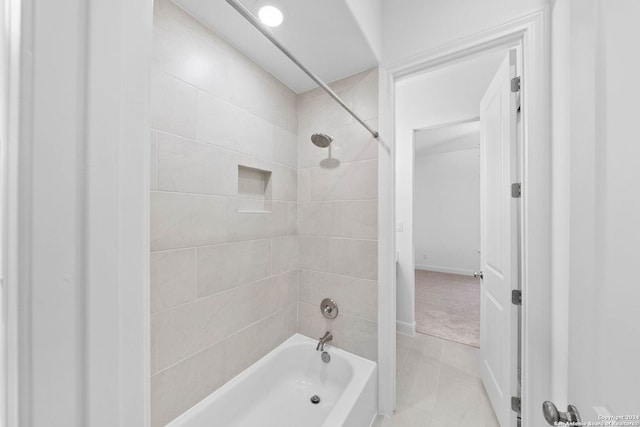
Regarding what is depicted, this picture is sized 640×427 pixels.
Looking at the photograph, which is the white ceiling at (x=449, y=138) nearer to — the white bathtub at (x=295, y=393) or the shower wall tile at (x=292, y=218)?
the shower wall tile at (x=292, y=218)

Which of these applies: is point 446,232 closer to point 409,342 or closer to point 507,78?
point 409,342

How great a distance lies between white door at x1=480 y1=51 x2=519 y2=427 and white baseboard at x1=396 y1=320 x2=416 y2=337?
0.78 metres

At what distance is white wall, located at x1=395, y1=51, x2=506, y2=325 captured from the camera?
2.21 m

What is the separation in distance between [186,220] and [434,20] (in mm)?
1699

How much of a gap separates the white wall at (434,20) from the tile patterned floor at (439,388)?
2169 millimetres

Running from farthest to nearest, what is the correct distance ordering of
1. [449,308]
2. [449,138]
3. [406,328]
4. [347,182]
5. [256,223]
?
[449,138]
[449,308]
[406,328]
[347,182]
[256,223]

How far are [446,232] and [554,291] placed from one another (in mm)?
4353

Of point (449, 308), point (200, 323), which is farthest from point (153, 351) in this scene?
point (449, 308)

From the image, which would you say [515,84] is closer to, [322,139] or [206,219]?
[322,139]

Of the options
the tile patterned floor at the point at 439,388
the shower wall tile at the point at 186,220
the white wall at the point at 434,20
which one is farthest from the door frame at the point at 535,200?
the shower wall tile at the point at 186,220

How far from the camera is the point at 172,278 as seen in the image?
109cm

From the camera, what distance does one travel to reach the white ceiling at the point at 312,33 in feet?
3.77

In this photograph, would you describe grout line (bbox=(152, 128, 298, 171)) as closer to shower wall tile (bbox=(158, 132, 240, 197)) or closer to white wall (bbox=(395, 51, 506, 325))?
shower wall tile (bbox=(158, 132, 240, 197))

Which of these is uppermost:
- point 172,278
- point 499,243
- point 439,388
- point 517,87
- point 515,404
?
point 517,87
